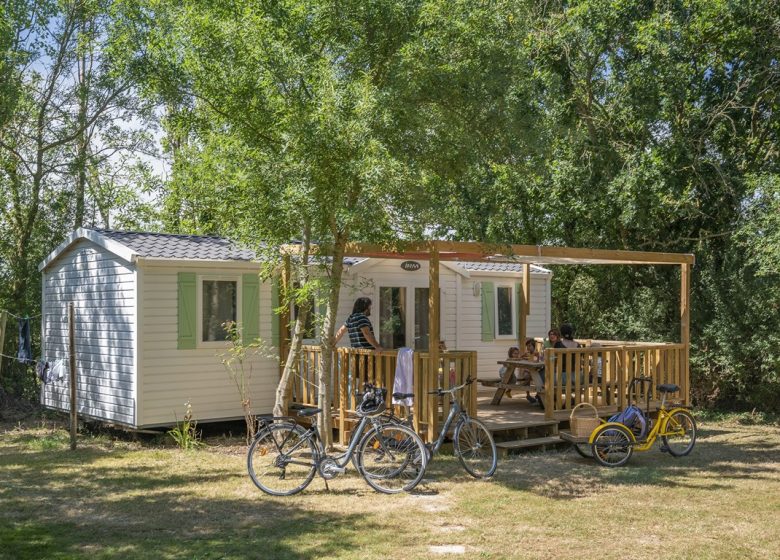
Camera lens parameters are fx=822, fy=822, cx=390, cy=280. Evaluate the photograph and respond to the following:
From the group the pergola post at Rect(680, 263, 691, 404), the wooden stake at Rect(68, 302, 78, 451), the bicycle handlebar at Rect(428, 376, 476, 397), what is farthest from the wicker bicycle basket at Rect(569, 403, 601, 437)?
the wooden stake at Rect(68, 302, 78, 451)

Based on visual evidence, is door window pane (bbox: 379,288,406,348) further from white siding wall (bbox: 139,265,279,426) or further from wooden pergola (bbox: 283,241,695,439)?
white siding wall (bbox: 139,265,279,426)

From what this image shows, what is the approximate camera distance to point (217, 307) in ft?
35.8

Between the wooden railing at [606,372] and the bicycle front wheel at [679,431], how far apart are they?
1.98ft

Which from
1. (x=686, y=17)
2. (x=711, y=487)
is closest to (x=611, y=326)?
(x=686, y=17)

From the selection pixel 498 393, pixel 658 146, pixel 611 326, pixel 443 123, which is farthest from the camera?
pixel 611 326

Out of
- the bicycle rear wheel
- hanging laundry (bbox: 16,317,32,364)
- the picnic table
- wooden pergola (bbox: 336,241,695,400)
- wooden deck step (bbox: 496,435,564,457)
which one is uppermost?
wooden pergola (bbox: 336,241,695,400)

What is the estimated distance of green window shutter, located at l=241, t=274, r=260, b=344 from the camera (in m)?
11.0

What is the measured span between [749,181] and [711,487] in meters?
7.01

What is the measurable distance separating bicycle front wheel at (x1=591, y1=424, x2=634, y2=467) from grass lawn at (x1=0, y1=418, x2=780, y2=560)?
0.14 metres

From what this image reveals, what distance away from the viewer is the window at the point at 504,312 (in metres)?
14.9

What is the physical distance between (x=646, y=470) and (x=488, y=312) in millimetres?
6117

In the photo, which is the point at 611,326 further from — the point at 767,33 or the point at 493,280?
the point at 767,33

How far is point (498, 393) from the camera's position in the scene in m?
11.9

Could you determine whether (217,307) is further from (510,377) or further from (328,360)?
(510,377)
